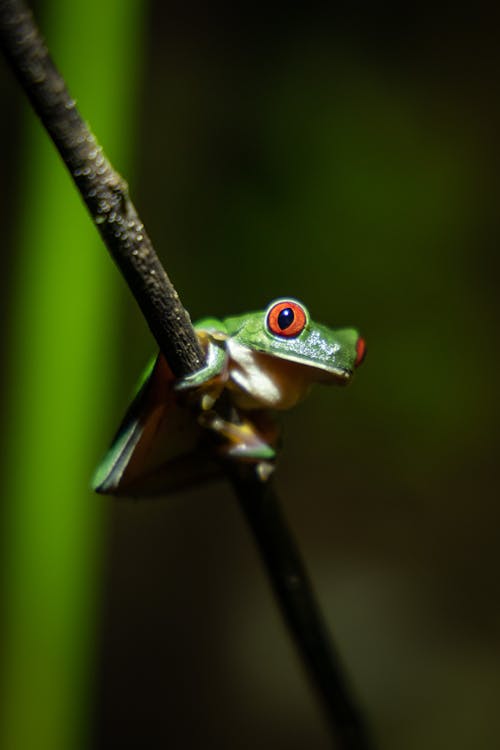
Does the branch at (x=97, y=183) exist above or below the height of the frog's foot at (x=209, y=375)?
above

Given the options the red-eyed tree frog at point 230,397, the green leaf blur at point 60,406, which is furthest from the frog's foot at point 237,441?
the green leaf blur at point 60,406

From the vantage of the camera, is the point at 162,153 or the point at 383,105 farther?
the point at 162,153

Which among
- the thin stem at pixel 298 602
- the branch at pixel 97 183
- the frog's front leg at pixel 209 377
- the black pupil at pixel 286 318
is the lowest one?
the thin stem at pixel 298 602

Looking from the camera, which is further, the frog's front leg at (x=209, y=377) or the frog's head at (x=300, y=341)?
the frog's head at (x=300, y=341)

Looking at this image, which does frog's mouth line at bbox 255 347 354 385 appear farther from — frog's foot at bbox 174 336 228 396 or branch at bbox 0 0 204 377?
branch at bbox 0 0 204 377

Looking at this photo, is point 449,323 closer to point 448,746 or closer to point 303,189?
point 303,189

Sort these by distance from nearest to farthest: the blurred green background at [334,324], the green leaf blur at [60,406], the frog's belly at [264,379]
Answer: the frog's belly at [264,379] < the green leaf blur at [60,406] < the blurred green background at [334,324]

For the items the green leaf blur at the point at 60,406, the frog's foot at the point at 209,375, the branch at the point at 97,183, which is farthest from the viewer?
the green leaf blur at the point at 60,406

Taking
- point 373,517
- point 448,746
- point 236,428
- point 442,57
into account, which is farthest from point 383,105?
point 448,746

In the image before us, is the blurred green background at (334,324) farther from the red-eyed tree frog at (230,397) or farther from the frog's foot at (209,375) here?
Result: the frog's foot at (209,375)
